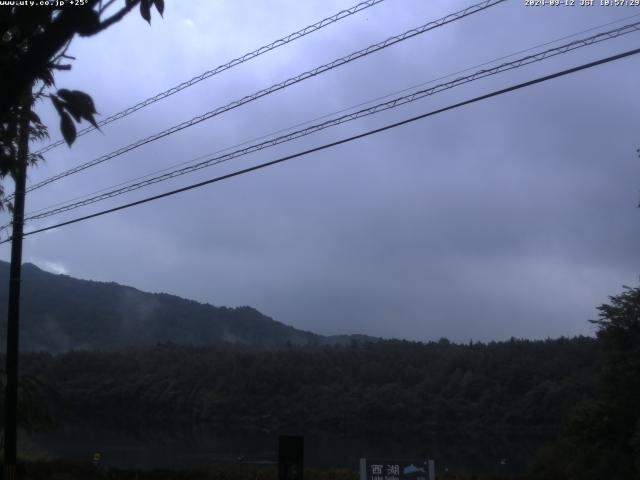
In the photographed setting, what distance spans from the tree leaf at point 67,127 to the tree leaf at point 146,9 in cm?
78

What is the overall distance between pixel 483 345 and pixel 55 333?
6237cm

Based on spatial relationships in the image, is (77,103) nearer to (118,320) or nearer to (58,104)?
(58,104)

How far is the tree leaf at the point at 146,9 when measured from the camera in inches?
196

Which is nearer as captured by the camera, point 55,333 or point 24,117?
point 24,117

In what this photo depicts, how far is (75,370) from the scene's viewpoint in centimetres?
6134

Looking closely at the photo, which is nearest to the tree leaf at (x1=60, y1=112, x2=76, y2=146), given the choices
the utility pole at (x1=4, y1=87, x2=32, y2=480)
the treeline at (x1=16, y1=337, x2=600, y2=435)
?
the utility pole at (x1=4, y1=87, x2=32, y2=480)

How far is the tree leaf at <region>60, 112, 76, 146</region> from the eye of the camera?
500 cm

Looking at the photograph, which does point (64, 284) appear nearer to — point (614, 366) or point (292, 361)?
point (292, 361)

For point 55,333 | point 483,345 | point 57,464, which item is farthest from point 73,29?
point 55,333

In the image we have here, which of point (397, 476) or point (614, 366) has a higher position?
point (614, 366)

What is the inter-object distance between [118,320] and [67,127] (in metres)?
122

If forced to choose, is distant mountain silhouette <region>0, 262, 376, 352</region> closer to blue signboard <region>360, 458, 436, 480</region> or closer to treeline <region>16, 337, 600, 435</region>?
treeline <region>16, 337, 600, 435</region>

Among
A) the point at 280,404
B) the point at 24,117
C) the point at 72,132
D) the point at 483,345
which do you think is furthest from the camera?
the point at 483,345

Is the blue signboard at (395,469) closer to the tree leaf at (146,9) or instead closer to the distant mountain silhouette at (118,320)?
the tree leaf at (146,9)
